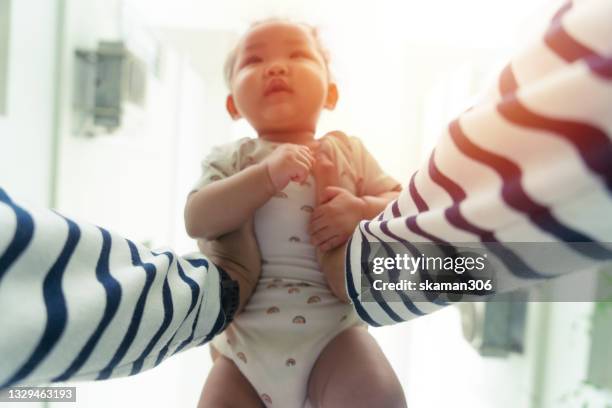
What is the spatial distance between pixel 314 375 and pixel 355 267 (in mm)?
161

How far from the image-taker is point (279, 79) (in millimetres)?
547

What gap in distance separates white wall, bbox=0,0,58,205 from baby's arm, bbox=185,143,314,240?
263 millimetres

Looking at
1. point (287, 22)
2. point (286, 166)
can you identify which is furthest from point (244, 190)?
point (287, 22)

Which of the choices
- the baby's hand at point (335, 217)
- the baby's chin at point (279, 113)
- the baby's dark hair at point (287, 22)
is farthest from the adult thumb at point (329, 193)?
the baby's dark hair at point (287, 22)

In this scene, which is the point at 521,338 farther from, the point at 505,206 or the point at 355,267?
the point at 505,206

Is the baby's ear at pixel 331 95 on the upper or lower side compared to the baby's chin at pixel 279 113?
upper

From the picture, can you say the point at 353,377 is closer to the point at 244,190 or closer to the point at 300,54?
the point at 244,190

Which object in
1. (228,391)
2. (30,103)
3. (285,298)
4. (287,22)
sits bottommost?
(228,391)

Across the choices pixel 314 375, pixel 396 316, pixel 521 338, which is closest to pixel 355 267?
pixel 396 316

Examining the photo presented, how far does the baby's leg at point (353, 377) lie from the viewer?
0.42 meters

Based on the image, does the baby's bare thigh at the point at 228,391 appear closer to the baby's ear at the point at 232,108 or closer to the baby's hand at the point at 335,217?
the baby's hand at the point at 335,217

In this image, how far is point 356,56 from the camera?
1077 millimetres

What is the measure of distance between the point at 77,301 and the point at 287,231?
32 cm

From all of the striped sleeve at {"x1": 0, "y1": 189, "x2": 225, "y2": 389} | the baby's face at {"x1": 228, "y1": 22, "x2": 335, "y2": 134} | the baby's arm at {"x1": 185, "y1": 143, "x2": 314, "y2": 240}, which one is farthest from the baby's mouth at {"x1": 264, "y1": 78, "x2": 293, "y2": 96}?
the striped sleeve at {"x1": 0, "y1": 189, "x2": 225, "y2": 389}
